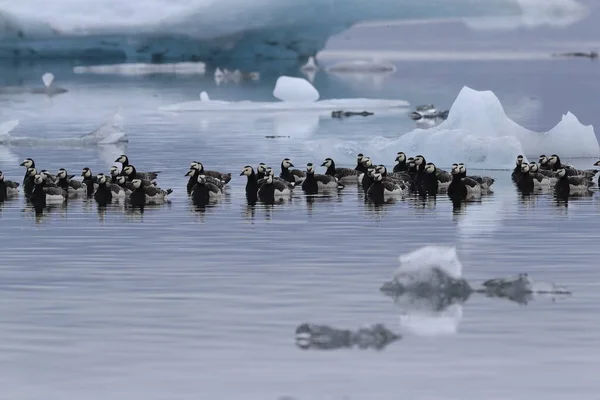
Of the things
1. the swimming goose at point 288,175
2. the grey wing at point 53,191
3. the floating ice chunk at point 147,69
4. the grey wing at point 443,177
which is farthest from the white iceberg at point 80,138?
the floating ice chunk at point 147,69

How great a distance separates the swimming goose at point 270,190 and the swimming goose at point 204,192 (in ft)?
2.47

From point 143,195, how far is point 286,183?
269cm

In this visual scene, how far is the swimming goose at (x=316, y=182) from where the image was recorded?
2484 cm

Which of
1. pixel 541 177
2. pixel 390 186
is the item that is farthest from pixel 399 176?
pixel 541 177

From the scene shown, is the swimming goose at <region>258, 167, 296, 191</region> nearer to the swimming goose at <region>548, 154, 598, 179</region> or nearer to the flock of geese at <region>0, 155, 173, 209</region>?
the flock of geese at <region>0, 155, 173, 209</region>

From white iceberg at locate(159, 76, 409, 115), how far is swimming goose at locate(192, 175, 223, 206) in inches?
1056

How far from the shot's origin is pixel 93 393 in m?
10.4

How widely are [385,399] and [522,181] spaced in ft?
50.8

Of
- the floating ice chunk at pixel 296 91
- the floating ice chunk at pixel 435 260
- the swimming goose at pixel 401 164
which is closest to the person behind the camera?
the floating ice chunk at pixel 435 260

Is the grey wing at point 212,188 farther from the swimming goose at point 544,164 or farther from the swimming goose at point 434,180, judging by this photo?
the swimming goose at point 544,164

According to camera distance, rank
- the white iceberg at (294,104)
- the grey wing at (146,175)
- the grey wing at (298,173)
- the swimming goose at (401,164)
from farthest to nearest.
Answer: the white iceberg at (294,104), the swimming goose at (401,164), the grey wing at (298,173), the grey wing at (146,175)

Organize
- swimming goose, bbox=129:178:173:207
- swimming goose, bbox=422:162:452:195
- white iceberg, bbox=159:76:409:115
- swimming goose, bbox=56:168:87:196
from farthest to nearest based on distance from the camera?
white iceberg, bbox=159:76:409:115 → swimming goose, bbox=422:162:452:195 → swimming goose, bbox=56:168:87:196 → swimming goose, bbox=129:178:173:207

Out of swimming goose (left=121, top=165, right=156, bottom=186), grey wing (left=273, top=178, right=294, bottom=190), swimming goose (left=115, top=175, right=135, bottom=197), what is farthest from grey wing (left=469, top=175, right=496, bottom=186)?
swimming goose (left=115, top=175, right=135, bottom=197)

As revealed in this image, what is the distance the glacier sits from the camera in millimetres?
63406
